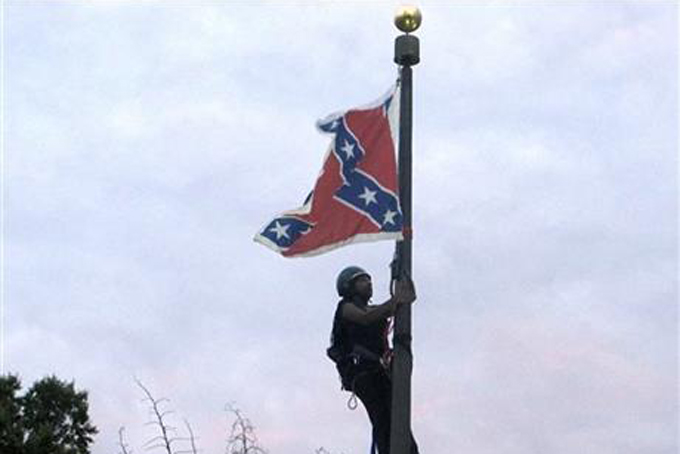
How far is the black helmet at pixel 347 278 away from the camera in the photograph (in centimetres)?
816

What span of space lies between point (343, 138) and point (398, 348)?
1578mm

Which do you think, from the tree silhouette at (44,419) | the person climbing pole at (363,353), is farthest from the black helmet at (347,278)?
the tree silhouette at (44,419)

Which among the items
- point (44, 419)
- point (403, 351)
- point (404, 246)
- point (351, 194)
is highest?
point (44, 419)

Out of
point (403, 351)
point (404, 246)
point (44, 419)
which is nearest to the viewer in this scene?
point (403, 351)

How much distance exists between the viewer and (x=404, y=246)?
7742 mm

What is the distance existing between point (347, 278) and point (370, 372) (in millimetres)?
640

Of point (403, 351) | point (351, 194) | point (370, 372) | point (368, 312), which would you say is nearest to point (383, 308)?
point (368, 312)

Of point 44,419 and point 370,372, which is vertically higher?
point 44,419

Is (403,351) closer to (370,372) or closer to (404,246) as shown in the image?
(370,372)

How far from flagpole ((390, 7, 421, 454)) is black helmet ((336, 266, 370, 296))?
48 centimetres

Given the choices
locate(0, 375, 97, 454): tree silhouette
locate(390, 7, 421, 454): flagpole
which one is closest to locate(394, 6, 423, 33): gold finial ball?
locate(390, 7, 421, 454): flagpole

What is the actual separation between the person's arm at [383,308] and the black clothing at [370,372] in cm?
9

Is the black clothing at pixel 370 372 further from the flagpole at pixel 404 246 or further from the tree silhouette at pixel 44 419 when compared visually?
the tree silhouette at pixel 44 419

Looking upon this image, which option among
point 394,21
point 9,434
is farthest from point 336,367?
point 9,434
